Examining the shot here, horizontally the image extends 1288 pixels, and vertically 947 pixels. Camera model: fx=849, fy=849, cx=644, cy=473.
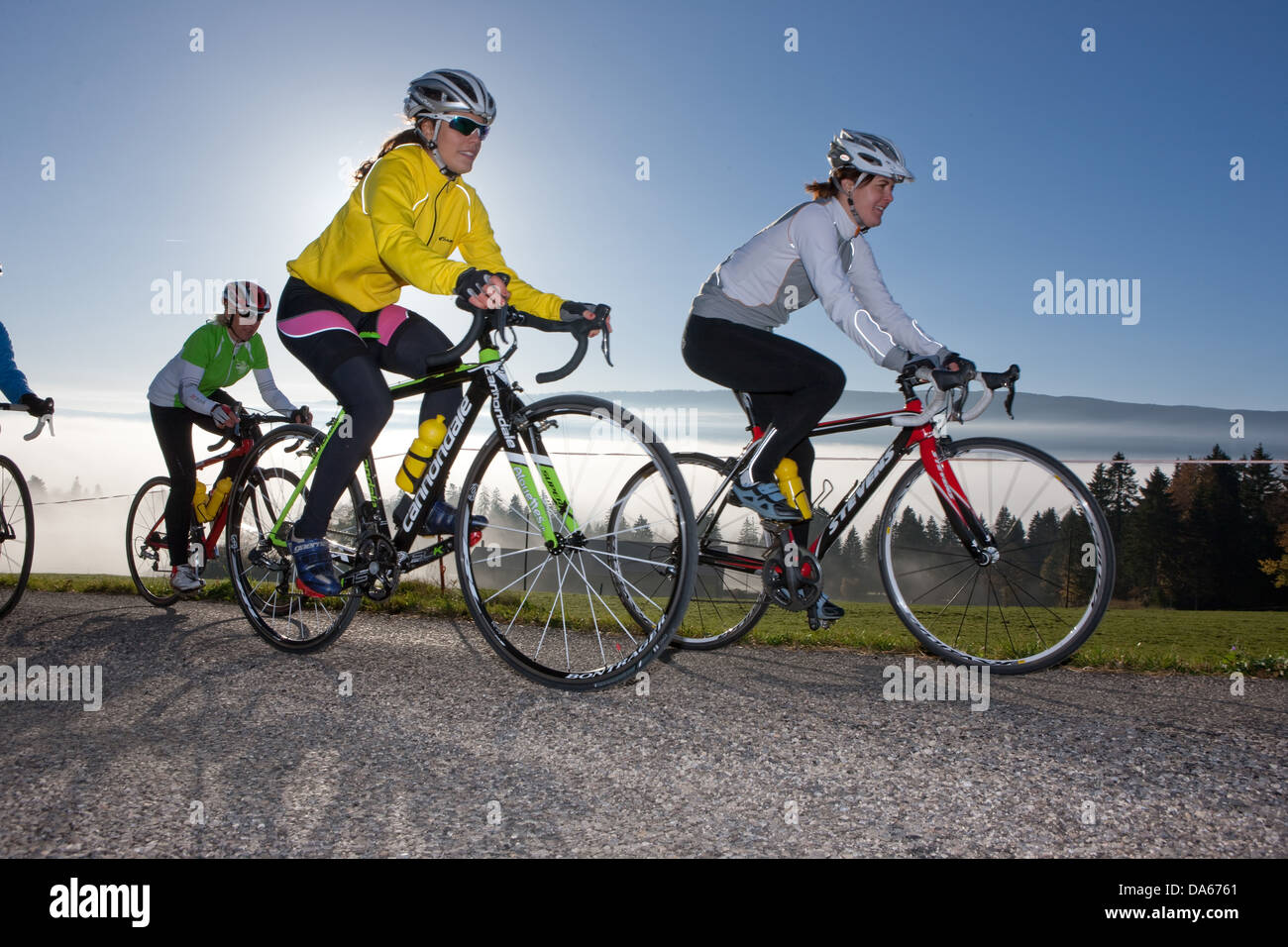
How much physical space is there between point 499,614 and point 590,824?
12.7 feet

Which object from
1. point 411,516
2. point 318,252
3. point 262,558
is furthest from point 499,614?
point 318,252

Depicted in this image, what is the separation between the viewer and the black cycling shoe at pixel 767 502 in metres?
4.33

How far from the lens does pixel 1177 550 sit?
40188mm

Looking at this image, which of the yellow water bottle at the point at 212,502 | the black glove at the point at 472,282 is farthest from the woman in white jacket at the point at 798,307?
the yellow water bottle at the point at 212,502

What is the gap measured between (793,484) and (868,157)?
1.68 m

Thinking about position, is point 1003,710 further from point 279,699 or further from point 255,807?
point 279,699

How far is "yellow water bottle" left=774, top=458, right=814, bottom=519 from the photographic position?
14.4ft

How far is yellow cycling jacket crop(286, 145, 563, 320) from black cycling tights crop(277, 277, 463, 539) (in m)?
0.12

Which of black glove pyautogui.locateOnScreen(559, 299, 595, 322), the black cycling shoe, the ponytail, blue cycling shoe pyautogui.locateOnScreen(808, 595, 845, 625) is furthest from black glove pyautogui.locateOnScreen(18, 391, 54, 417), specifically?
blue cycling shoe pyautogui.locateOnScreen(808, 595, 845, 625)

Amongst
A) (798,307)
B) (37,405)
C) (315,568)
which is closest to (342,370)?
(315,568)

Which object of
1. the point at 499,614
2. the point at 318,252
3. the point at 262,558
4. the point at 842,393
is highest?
the point at 318,252
